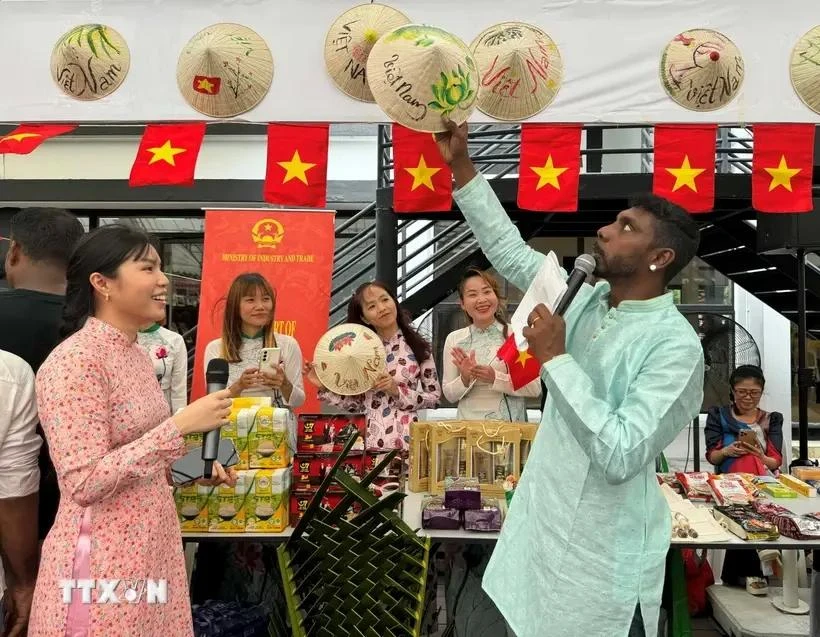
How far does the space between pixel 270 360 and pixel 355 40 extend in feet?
4.95

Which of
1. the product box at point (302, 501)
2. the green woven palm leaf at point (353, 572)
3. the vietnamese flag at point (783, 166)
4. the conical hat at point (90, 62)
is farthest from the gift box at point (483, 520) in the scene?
the conical hat at point (90, 62)

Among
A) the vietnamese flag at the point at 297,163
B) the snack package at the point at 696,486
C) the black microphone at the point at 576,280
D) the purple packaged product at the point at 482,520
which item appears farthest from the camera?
the vietnamese flag at the point at 297,163

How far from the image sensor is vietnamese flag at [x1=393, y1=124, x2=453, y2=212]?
12.0 feet

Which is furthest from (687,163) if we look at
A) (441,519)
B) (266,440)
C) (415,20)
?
(266,440)

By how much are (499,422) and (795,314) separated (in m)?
4.37

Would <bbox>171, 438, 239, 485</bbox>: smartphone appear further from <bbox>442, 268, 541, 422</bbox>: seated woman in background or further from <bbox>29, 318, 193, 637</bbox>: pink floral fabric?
<bbox>442, 268, 541, 422</bbox>: seated woman in background

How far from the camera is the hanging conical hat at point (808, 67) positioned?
10.8 feet

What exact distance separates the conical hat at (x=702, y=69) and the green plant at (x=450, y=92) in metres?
1.49

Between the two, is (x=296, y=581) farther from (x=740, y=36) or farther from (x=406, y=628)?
(x=740, y=36)

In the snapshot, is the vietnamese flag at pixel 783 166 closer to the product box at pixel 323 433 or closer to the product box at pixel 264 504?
the product box at pixel 323 433

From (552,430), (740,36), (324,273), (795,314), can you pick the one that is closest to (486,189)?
(552,430)

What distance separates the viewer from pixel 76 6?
339cm

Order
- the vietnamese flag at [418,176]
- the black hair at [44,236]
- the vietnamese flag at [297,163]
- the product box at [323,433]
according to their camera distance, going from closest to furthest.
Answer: the black hair at [44,236]
the product box at [323,433]
the vietnamese flag at [297,163]
the vietnamese flag at [418,176]

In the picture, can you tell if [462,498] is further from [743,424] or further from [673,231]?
[743,424]
